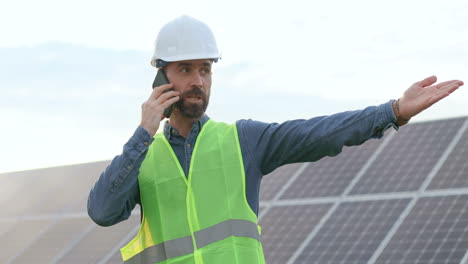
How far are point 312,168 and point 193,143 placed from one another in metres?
8.15

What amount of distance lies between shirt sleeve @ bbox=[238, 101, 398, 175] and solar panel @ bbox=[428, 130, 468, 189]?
678 cm

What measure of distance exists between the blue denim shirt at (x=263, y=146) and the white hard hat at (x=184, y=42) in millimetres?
317

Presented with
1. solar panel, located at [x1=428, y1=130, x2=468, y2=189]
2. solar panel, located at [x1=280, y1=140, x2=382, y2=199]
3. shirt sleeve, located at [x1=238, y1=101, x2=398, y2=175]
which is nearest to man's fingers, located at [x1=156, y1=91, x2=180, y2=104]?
shirt sleeve, located at [x1=238, y1=101, x2=398, y2=175]

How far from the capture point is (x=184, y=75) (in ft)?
14.7

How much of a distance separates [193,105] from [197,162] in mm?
265

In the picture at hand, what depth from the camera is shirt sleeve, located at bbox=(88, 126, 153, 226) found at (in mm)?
4258

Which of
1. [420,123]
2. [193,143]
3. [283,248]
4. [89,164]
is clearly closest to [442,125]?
[420,123]

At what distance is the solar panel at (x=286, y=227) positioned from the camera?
1091 centimetres

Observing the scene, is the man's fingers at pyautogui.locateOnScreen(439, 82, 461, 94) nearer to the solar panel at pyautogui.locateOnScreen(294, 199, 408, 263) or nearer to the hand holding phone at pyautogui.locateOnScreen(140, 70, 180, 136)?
the hand holding phone at pyautogui.locateOnScreen(140, 70, 180, 136)

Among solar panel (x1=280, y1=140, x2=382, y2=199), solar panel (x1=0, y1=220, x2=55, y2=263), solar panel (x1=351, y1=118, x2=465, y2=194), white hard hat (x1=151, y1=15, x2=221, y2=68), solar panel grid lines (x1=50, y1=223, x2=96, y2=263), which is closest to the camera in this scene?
white hard hat (x1=151, y1=15, x2=221, y2=68)

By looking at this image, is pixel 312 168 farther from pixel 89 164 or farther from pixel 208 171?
pixel 208 171

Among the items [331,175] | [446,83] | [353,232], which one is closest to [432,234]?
[353,232]

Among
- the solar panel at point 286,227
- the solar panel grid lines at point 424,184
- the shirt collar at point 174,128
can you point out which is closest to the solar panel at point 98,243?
the solar panel at point 286,227

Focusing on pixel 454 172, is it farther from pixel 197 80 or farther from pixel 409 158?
pixel 197 80
